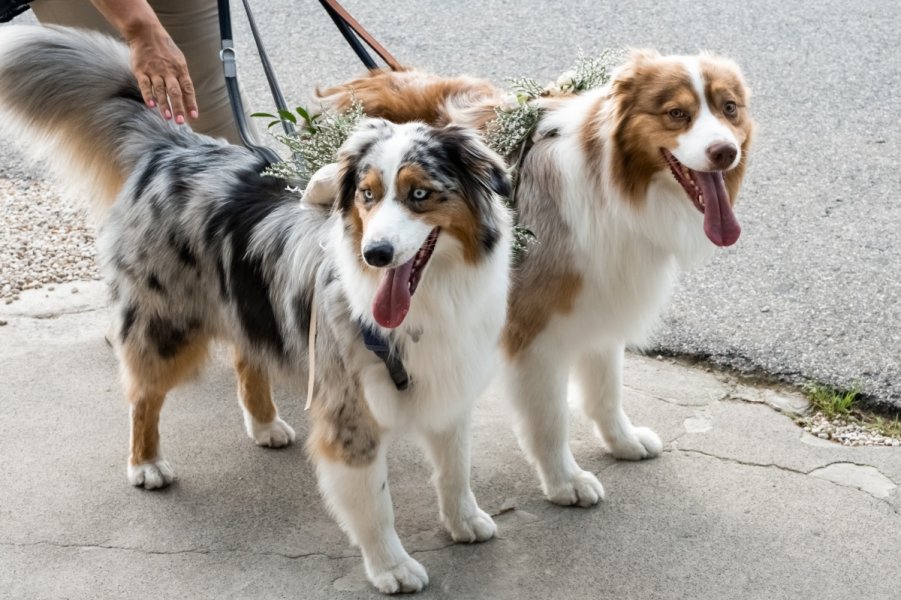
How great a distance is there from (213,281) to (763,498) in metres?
1.98

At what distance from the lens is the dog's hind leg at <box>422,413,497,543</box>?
3354 mm

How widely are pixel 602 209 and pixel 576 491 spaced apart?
3.18ft

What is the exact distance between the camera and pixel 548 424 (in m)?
3.56

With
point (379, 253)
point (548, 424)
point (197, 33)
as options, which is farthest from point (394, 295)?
point (197, 33)

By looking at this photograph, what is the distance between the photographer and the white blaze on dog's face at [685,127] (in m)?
3.10

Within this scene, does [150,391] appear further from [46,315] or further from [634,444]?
[634,444]

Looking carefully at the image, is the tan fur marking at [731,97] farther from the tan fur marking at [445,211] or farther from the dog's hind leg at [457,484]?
the dog's hind leg at [457,484]

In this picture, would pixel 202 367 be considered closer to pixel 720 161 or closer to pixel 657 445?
pixel 657 445

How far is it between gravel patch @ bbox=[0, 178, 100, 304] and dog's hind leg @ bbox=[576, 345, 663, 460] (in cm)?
251

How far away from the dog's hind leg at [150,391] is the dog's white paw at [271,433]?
339mm

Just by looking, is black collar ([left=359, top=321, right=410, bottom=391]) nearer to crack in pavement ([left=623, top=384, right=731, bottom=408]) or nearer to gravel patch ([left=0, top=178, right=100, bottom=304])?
crack in pavement ([left=623, top=384, right=731, bottom=408])

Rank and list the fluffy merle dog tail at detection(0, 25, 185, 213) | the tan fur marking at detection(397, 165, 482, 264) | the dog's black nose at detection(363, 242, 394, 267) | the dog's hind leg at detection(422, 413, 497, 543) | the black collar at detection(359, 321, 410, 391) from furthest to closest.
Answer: the fluffy merle dog tail at detection(0, 25, 185, 213) → the dog's hind leg at detection(422, 413, 497, 543) → the black collar at detection(359, 321, 410, 391) → the tan fur marking at detection(397, 165, 482, 264) → the dog's black nose at detection(363, 242, 394, 267)

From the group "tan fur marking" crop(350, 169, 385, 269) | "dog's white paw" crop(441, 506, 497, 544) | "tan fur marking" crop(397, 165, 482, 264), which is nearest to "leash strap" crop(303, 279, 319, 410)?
"tan fur marking" crop(350, 169, 385, 269)

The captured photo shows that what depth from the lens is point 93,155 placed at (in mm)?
3658
